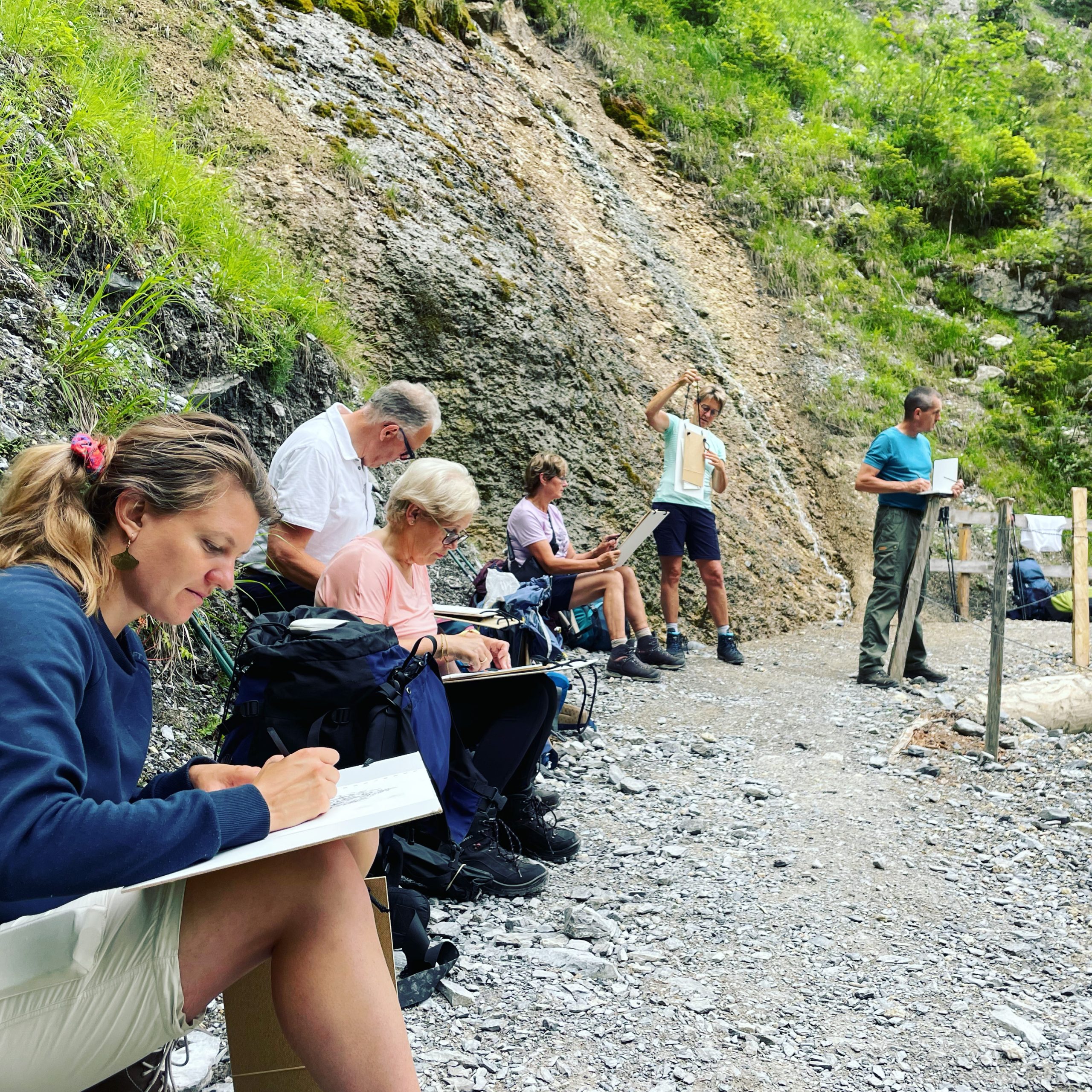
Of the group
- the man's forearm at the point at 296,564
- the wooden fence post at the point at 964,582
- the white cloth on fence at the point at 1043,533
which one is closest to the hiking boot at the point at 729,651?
the white cloth on fence at the point at 1043,533

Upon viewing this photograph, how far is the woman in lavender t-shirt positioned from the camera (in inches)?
245

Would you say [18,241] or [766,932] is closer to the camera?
[766,932]

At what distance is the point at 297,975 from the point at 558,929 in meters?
1.73

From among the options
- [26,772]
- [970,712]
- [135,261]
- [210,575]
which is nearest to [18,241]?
[135,261]

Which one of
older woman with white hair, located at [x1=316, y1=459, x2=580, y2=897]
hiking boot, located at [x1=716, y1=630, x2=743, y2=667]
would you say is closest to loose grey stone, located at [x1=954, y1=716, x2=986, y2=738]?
hiking boot, located at [x1=716, y1=630, x2=743, y2=667]

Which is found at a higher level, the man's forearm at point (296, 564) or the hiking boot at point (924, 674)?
the man's forearm at point (296, 564)

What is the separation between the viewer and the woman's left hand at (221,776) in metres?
1.78

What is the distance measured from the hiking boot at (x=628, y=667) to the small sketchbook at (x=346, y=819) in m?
4.76

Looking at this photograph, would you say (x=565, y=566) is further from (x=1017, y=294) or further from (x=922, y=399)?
(x=1017, y=294)

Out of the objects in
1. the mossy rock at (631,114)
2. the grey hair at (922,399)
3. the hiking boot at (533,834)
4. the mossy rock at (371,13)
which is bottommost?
the hiking boot at (533,834)

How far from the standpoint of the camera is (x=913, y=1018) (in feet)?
8.36

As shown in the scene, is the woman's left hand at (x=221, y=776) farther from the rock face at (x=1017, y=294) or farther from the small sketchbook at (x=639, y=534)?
the rock face at (x=1017, y=294)

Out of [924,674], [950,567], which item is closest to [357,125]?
[924,674]

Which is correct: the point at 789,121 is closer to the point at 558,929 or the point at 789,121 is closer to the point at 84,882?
the point at 558,929
